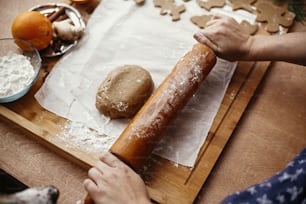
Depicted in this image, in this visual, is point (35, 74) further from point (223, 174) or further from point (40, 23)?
point (223, 174)

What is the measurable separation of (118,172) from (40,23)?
0.47 m

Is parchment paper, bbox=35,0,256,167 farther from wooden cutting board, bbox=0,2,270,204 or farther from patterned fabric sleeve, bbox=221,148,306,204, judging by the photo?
patterned fabric sleeve, bbox=221,148,306,204

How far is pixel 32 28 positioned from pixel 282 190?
72 cm

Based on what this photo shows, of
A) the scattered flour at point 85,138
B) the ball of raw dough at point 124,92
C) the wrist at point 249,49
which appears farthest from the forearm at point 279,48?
the scattered flour at point 85,138

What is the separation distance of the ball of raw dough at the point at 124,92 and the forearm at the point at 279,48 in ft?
0.88

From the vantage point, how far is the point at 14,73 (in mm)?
1013

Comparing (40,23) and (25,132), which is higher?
(40,23)

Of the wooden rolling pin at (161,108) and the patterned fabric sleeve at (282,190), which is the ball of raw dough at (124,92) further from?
the patterned fabric sleeve at (282,190)

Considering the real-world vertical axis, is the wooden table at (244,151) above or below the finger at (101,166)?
below

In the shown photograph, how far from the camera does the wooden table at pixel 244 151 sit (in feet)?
2.90

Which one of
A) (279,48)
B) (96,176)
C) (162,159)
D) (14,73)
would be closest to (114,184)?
(96,176)

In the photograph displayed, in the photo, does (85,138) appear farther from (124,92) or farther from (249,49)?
(249,49)

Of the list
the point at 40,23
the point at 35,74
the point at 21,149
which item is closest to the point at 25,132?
the point at 21,149

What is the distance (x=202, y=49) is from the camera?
3.26 ft
